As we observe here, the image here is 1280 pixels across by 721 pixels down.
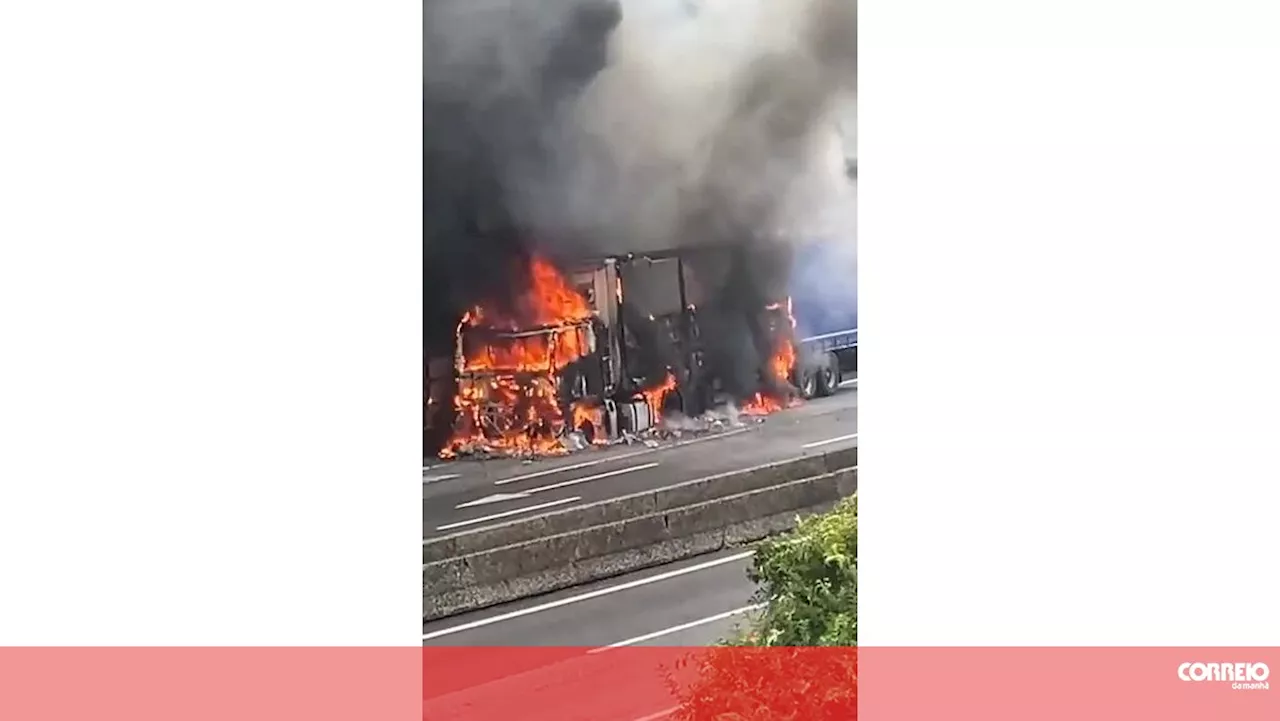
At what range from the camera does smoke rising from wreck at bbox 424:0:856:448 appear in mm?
2092

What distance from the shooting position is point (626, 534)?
215 centimetres

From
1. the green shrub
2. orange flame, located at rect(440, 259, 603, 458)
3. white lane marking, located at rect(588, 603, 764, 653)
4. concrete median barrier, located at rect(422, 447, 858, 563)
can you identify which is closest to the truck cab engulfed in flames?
orange flame, located at rect(440, 259, 603, 458)

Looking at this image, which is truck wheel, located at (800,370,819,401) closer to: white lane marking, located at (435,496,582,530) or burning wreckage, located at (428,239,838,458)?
burning wreckage, located at (428,239,838,458)

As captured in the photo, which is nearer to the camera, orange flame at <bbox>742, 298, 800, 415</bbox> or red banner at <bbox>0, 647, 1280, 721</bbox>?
red banner at <bbox>0, 647, 1280, 721</bbox>

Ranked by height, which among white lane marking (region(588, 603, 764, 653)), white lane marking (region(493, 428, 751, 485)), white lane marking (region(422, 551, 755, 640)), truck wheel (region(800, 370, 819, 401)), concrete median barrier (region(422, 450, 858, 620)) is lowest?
white lane marking (region(588, 603, 764, 653))

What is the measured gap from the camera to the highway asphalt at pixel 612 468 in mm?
2111

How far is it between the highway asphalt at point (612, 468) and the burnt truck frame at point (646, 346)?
5cm

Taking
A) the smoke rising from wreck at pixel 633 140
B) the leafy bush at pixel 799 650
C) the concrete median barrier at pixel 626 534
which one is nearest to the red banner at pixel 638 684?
the leafy bush at pixel 799 650

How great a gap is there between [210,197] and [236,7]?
0.33 m

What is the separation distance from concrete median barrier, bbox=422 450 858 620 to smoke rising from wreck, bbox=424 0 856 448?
195 millimetres

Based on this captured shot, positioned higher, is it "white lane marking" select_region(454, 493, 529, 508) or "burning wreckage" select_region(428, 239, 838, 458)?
"burning wreckage" select_region(428, 239, 838, 458)

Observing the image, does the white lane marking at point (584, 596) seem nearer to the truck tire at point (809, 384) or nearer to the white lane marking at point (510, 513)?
the white lane marking at point (510, 513)

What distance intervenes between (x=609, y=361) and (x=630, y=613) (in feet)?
1.46
